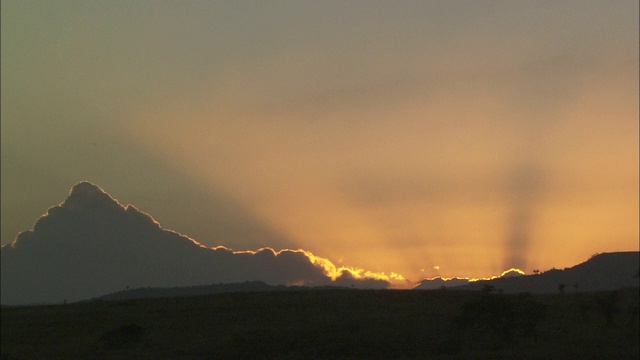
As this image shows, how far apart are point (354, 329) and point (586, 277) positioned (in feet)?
236

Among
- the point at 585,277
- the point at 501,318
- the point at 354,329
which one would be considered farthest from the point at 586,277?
the point at 354,329

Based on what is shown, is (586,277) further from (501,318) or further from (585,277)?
(501,318)

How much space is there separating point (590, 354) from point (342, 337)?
17324 mm

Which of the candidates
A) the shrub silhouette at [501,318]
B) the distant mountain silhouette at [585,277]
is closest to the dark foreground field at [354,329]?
the shrub silhouette at [501,318]

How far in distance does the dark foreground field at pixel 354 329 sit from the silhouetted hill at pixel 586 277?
4327cm

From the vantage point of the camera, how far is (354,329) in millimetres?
56875

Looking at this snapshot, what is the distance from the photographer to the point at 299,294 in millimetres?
81625

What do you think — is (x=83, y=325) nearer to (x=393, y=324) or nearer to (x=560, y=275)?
(x=393, y=324)

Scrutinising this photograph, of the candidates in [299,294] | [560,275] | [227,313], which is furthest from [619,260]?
[227,313]

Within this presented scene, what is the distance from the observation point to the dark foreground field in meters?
49.9

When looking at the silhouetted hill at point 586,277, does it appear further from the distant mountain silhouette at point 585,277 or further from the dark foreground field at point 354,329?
the dark foreground field at point 354,329

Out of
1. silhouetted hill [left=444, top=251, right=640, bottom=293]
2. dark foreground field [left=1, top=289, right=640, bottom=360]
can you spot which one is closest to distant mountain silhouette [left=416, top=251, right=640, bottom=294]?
silhouetted hill [left=444, top=251, right=640, bottom=293]

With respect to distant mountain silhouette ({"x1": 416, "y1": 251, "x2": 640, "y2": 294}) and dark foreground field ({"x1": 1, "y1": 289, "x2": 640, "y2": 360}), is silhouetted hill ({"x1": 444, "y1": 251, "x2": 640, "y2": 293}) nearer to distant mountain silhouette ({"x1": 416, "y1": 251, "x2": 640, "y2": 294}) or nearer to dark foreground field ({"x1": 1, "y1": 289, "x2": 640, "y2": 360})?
distant mountain silhouette ({"x1": 416, "y1": 251, "x2": 640, "y2": 294})

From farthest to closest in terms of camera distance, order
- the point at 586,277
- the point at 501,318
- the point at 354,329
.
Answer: the point at 586,277
the point at 354,329
the point at 501,318
